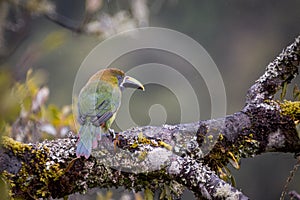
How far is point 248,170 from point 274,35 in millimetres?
3199

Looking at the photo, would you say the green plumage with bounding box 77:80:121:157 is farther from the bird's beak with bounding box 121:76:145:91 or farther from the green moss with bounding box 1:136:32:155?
the green moss with bounding box 1:136:32:155

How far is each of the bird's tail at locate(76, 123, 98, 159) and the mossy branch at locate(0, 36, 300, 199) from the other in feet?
0.11

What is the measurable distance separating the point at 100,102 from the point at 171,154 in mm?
712

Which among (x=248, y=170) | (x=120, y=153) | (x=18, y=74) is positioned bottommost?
(x=18, y=74)

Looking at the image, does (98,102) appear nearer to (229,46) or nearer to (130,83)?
(130,83)

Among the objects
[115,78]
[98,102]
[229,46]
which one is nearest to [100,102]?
[98,102]

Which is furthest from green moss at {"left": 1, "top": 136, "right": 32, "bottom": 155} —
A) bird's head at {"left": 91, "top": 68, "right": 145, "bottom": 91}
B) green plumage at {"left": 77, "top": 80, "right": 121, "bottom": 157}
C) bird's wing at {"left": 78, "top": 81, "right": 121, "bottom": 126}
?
bird's head at {"left": 91, "top": 68, "right": 145, "bottom": 91}

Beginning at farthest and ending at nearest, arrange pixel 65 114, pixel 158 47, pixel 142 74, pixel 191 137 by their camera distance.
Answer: pixel 158 47 → pixel 142 74 → pixel 65 114 → pixel 191 137

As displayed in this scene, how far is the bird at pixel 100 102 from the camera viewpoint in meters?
2.38

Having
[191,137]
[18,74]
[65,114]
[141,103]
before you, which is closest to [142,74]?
[141,103]

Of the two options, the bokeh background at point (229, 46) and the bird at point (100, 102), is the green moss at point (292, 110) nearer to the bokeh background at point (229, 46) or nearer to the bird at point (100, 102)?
the bird at point (100, 102)

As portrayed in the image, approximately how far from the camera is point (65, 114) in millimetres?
3057

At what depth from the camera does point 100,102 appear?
2.64 m

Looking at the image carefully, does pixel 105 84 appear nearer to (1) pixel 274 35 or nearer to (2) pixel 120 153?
(2) pixel 120 153
